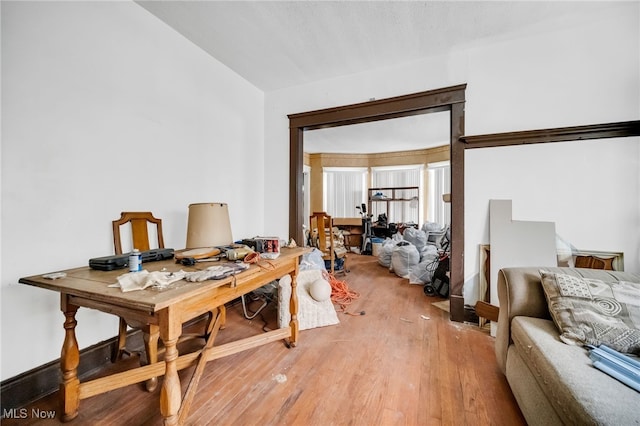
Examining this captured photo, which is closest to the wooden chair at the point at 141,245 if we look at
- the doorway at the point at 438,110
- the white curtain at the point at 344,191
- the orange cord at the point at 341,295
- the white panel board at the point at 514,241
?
the orange cord at the point at 341,295

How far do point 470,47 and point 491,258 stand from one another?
6.63 feet

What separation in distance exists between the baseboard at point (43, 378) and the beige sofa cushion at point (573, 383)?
99.4 inches

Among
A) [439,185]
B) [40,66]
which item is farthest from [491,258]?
[439,185]

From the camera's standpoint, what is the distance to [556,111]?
2174mm

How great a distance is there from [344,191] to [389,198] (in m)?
1.24

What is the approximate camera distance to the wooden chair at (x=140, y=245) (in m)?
1.46

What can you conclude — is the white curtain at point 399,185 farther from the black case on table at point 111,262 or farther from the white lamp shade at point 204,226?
the black case on table at point 111,262

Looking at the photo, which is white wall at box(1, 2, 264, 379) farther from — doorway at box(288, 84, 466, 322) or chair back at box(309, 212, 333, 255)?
chair back at box(309, 212, 333, 255)

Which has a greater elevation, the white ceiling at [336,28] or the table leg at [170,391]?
the white ceiling at [336,28]

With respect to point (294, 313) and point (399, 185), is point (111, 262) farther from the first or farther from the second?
point (399, 185)

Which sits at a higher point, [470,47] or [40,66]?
[470,47]

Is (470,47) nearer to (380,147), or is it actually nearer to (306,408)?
(306,408)

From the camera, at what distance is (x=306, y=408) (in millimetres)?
1361

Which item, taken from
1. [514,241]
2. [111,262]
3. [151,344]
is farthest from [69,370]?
[514,241]
